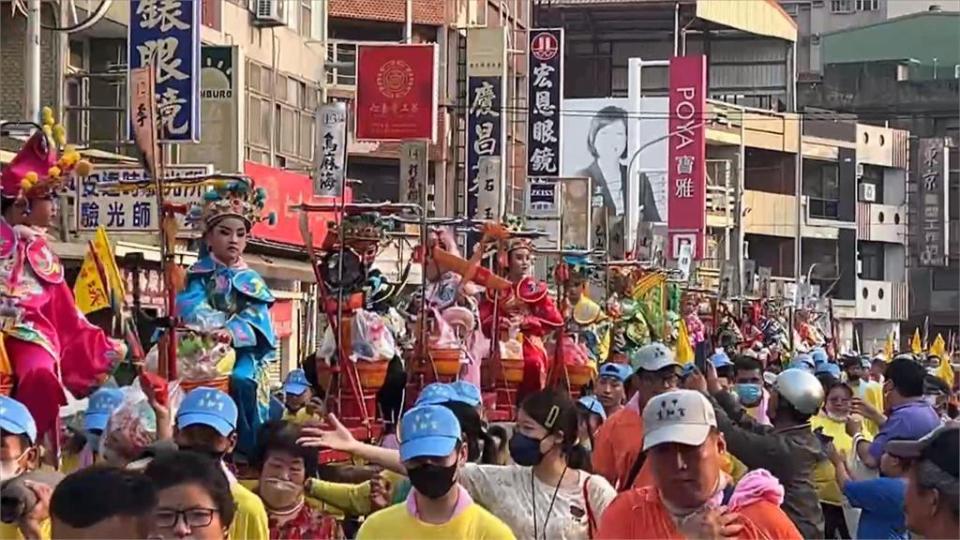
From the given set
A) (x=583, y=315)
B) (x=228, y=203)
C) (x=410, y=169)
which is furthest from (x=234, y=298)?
(x=410, y=169)

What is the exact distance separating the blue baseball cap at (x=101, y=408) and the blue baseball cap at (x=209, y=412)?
1.84ft

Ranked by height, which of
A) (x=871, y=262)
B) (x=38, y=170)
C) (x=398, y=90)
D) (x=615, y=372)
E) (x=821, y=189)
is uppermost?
(x=398, y=90)

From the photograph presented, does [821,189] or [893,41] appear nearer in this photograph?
[821,189]

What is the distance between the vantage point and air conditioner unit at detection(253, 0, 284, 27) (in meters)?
24.5

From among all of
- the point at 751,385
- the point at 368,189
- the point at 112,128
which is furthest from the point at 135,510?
the point at 368,189

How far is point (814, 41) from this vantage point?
58.5 metres

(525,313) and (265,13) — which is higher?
(265,13)

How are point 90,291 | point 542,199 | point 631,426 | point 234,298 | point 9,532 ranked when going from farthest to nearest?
point 542,199 < point 90,291 < point 234,298 < point 631,426 < point 9,532

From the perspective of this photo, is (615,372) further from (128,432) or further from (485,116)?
(485,116)

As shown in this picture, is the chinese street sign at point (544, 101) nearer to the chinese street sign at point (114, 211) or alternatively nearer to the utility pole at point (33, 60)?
the chinese street sign at point (114, 211)

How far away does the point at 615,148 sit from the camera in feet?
154

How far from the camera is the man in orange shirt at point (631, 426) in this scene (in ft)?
22.5

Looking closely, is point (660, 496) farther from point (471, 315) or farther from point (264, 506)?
point (471, 315)

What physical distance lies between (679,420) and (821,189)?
160 ft
